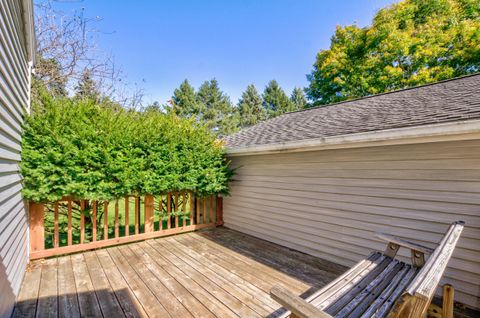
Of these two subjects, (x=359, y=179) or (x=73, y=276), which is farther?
(x=359, y=179)

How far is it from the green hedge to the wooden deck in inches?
41.8

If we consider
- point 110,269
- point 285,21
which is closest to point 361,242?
point 110,269

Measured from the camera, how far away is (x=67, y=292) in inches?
107

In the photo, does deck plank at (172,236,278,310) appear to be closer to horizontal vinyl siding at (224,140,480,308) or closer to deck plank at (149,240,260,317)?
deck plank at (149,240,260,317)

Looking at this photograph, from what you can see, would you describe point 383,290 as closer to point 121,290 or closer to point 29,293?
point 121,290

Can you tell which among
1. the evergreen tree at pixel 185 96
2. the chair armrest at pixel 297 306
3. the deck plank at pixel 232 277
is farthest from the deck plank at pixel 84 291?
the evergreen tree at pixel 185 96

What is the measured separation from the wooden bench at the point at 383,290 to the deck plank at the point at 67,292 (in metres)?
2.30

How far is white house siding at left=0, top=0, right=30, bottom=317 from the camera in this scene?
2.02m

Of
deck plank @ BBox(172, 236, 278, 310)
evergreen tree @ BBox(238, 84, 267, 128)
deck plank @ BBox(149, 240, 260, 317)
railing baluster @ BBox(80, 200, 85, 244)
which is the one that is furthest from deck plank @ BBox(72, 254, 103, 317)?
evergreen tree @ BBox(238, 84, 267, 128)

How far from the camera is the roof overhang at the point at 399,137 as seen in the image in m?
2.26

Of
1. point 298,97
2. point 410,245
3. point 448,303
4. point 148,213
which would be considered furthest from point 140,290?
point 298,97

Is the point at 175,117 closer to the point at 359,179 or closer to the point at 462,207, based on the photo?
the point at 359,179

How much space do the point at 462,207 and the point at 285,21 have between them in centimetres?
978

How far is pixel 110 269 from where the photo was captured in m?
3.34
